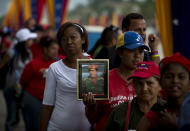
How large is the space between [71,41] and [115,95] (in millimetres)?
758

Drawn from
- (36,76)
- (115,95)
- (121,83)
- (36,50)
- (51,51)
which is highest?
(36,50)

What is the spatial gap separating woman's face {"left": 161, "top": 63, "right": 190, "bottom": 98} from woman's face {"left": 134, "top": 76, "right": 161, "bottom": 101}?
0.48 metres

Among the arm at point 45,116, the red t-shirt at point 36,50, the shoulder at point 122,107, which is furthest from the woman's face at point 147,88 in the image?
the red t-shirt at point 36,50

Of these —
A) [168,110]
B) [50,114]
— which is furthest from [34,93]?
[168,110]

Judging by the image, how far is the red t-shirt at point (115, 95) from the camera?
381 centimetres

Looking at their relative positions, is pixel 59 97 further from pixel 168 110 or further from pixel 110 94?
pixel 168 110

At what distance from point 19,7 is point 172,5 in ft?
84.4

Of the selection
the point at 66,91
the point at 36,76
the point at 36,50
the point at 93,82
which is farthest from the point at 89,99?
the point at 36,50

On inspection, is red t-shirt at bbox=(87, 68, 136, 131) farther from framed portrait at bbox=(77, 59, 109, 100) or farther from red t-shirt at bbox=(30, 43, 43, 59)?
red t-shirt at bbox=(30, 43, 43, 59)

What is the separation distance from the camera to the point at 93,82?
373 cm

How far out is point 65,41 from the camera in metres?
4.23

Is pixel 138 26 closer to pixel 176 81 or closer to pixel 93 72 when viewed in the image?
pixel 93 72

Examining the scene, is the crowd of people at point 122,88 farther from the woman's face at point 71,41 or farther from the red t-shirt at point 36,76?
the red t-shirt at point 36,76

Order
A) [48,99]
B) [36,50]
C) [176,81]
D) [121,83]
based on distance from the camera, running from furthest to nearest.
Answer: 1. [36,50]
2. [48,99]
3. [121,83]
4. [176,81]
